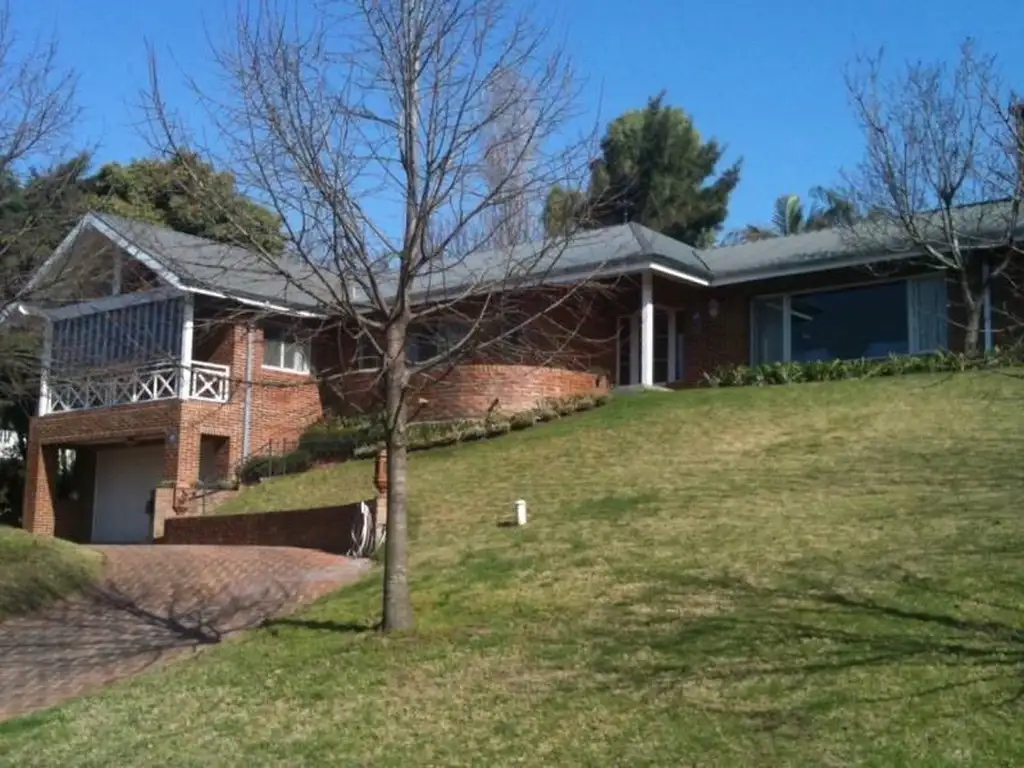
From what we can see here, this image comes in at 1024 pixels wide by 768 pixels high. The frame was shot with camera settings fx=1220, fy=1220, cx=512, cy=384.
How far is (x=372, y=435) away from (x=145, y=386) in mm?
5273

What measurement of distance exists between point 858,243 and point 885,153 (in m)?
2.38

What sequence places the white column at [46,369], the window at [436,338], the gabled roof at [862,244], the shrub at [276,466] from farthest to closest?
the shrub at [276,466] → the gabled roof at [862,244] → the white column at [46,369] → the window at [436,338]

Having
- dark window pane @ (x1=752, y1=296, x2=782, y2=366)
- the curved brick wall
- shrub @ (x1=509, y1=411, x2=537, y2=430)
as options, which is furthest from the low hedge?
shrub @ (x1=509, y1=411, x2=537, y2=430)

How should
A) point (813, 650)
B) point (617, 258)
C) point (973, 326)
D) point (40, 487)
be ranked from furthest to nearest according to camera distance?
point (40, 487)
point (617, 258)
point (973, 326)
point (813, 650)

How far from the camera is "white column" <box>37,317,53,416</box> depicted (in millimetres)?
18972

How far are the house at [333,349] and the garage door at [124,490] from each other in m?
0.04

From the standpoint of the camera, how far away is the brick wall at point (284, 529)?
15.1m

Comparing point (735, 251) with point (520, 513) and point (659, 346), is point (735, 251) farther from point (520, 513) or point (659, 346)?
point (520, 513)

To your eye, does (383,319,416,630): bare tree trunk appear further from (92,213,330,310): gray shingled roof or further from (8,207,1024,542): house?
(8,207,1024,542): house

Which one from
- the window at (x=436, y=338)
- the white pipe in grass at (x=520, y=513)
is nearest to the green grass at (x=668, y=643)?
the white pipe in grass at (x=520, y=513)

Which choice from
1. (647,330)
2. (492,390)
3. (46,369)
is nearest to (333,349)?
(492,390)

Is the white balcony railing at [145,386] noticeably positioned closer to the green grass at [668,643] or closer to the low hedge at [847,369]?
the low hedge at [847,369]

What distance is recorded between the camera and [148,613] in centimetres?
1317

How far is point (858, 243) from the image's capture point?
75.4ft
